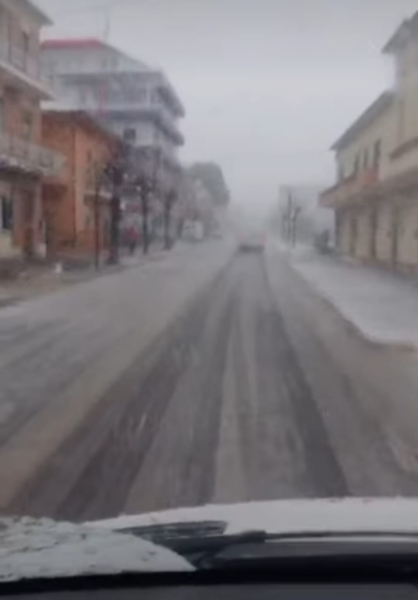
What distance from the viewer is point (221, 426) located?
5.77 meters

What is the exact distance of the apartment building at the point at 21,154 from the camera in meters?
21.4

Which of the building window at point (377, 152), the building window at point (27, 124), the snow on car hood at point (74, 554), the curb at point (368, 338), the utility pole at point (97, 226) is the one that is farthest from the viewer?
the building window at point (27, 124)

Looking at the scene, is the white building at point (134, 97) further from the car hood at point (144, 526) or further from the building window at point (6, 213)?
the building window at point (6, 213)

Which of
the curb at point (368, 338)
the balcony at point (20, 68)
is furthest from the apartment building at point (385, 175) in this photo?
the balcony at point (20, 68)

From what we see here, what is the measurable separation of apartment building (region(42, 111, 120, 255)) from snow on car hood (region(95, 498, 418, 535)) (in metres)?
15.4

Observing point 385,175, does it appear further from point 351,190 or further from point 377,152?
point 351,190

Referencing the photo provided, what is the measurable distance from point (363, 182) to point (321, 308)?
2286mm

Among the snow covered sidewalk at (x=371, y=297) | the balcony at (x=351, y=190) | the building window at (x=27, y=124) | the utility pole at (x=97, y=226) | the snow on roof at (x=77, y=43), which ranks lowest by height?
the snow covered sidewalk at (x=371, y=297)

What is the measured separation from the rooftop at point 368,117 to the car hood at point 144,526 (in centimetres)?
684

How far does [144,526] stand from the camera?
2.03m

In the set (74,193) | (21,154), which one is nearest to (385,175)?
(74,193)

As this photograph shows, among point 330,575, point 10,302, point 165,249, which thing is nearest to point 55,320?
point 165,249

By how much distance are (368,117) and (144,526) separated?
7.97 m

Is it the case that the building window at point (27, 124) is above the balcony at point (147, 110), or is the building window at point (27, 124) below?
above
